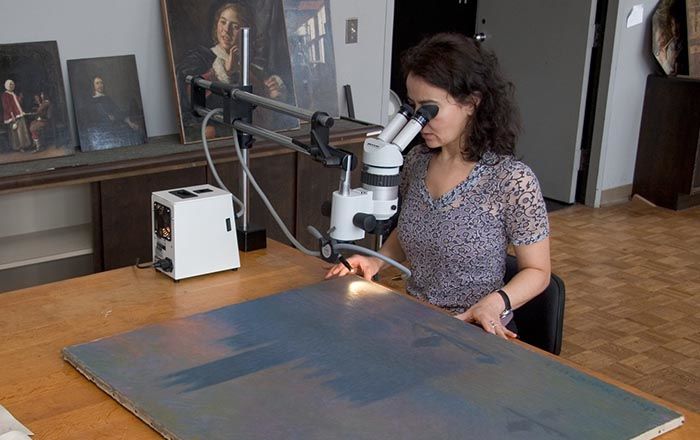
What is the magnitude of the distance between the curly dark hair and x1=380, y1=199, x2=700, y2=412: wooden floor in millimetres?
1392

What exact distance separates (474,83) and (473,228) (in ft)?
1.12

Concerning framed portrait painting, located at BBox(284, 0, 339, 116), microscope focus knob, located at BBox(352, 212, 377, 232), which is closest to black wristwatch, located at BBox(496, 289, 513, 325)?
microscope focus knob, located at BBox(352, 212, 377, 232)

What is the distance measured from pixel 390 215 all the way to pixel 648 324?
93.0 inches

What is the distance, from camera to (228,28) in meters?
3.54

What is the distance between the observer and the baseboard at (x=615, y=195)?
5676 millimetres

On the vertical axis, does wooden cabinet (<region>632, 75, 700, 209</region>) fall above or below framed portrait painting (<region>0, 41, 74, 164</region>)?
below

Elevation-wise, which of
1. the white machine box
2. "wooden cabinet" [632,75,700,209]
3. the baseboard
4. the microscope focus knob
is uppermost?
the microscope focus knob

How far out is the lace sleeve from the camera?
212 cm

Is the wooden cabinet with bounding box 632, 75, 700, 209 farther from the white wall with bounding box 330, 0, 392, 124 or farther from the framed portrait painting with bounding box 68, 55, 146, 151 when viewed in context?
the framed portrait painting with bounding box 68, 55, 146, 151

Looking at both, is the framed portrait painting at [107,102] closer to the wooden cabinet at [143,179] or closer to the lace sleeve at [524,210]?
the wooden cabinet at [143,179]

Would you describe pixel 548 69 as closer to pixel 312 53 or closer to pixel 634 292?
pixel 634 292

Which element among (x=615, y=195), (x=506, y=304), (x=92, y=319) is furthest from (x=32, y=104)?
(x=615, y=195)

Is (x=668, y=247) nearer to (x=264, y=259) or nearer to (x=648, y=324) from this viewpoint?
(x=648, y=324)

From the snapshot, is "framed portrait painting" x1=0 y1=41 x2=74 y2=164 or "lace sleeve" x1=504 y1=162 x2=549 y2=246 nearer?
"lace sleeve" x1=504 y1=162 x2=549 y2=246
